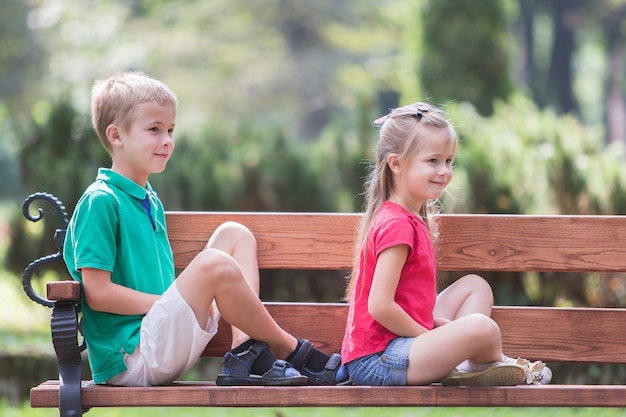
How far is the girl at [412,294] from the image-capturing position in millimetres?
2793

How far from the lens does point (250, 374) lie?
2914mm

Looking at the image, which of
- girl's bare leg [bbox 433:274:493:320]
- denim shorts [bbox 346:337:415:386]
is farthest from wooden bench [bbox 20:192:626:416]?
denim shorts [bbox 346:337:415:386]

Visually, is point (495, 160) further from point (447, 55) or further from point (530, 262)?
point (447, 55)

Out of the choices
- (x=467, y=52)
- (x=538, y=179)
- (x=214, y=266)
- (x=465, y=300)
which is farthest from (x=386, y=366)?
(x=467, y=52)

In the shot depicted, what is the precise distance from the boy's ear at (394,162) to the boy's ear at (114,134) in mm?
888

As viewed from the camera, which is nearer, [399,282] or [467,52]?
[399,282]

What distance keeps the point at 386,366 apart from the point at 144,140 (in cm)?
106

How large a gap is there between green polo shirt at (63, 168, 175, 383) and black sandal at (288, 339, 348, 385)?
1.64 feet

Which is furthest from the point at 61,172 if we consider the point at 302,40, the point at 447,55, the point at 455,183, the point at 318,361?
the point at 302,40

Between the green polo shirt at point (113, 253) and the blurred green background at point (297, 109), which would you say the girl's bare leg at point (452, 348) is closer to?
the green polo shirt at point (113, 253)

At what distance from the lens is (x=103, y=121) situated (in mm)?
3053

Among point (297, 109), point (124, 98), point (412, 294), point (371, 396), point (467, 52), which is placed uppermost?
point (467, 52)

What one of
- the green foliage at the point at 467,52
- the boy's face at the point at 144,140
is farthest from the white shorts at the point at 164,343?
the green foliage at the point at 467,52

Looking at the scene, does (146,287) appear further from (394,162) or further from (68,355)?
(394,162)
